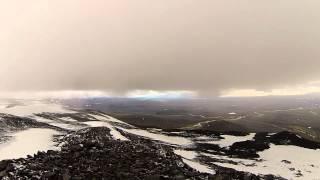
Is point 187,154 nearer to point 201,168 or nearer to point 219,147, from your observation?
point 201,168

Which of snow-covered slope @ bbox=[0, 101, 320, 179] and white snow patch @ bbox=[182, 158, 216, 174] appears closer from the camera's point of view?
white snow patch @ bbox=[182, 158, 216, 174]

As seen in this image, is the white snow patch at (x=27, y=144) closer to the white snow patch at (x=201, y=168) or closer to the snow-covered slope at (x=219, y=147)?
the snow-covered slope at (x=219, y=147)

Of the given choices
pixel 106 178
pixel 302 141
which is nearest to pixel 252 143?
pixel 302 141

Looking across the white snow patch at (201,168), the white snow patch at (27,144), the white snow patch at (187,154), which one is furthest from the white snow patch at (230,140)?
the white snow patch at (27,144)

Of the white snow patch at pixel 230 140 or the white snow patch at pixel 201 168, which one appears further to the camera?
the white snow patch at pixel 230 140

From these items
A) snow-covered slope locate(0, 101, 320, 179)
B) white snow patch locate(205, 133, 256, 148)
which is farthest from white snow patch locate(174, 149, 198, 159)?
white snow patch locate(205, 133, 256, 148)

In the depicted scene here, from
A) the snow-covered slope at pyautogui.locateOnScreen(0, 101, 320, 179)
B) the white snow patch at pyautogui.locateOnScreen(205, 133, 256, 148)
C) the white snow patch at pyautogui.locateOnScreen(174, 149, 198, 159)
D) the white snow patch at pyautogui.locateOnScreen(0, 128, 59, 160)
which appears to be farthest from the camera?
the white snow patch at pyautogui.locateOnScreen(205, 133, 256, 148)

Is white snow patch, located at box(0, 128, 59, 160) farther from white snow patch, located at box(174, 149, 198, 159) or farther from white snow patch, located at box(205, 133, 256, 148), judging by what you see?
white snow patch, located at box(205, 133, 256, 148)

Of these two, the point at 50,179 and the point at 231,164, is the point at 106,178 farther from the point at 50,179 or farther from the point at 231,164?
Result: the point at 231,164
